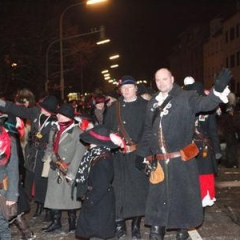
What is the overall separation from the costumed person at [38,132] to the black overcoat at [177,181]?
2483mm

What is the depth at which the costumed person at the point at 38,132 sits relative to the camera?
836cm

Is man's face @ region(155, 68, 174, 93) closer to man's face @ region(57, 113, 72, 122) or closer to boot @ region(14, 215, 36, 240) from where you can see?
man's face @ region(57, 113, 72, 122)

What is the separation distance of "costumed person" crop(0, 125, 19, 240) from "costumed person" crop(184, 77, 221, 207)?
3266 mm

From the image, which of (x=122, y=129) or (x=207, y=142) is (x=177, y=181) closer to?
(x=122, y=129)

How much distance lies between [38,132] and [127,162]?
1.86 meters

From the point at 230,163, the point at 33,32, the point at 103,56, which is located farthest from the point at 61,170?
the point at 103,56

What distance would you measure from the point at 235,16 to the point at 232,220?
51597 mm

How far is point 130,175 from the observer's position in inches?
293

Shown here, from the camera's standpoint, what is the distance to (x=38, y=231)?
8.11m

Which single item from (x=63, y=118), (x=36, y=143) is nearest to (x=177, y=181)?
(x=63, y=118)

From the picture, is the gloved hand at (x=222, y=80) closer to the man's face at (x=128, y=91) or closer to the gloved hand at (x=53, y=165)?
the man's face at (x=128, y=91)

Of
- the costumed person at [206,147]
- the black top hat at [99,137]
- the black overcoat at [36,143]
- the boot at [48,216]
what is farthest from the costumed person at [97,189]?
the boot at [48,216]

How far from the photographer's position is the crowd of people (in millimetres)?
Answer: 6312

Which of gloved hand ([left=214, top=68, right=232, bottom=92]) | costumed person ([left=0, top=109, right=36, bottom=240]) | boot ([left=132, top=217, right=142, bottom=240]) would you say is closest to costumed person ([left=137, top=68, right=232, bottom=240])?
gloved hand ([left=214, top=68, right=232, bottom=92])
